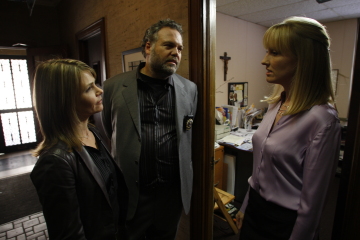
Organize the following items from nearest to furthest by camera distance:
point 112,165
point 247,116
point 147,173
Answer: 1. point 112,165
2. point 147,173
3. point 247,116

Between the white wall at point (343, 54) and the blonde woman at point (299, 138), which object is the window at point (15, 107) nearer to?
the blonde woman at point (299, 138)

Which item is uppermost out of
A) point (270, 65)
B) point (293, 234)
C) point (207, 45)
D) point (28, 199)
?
point (207, 45)

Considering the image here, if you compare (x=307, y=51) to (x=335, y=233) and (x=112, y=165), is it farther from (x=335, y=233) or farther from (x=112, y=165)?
(x=112, y=165)

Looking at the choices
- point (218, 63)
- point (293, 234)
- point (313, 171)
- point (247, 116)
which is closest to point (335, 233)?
point (293, 234)

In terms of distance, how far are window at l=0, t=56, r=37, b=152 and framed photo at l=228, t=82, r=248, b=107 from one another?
5.01 m

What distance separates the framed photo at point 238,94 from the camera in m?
3.90

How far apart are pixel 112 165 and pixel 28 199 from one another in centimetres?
278

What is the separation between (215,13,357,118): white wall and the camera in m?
3.66

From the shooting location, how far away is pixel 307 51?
854mm

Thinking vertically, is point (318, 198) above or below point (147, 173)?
above

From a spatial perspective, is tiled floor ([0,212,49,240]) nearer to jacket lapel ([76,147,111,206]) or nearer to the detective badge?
jacket lapel ([76,147,111,206])

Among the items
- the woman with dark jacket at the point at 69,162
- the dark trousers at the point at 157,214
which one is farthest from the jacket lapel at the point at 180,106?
the woman with dark jacket at the point at 69,162

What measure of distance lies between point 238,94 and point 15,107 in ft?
17.5

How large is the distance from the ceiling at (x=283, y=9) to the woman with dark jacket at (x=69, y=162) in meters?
2.73
